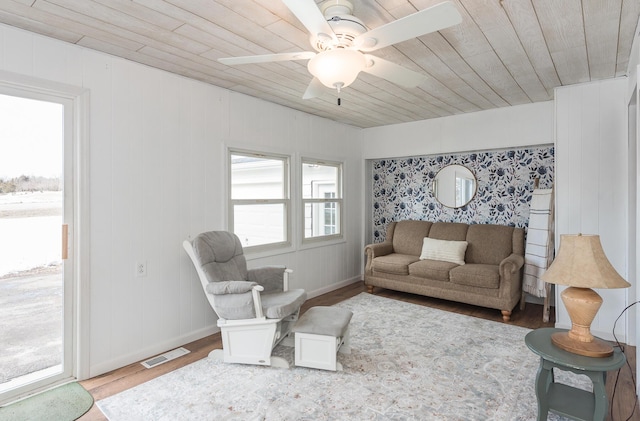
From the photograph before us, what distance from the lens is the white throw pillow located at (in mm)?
4383

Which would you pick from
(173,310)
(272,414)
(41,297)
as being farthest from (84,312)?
(272,414)

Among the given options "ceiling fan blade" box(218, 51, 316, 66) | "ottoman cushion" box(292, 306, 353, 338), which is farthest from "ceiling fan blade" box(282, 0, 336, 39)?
"ottoman cushion" box(292, 306, 353, 338)

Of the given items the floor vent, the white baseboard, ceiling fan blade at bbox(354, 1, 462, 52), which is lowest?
the floor vent

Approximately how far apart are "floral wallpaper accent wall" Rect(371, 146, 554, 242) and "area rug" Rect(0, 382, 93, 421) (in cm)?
433

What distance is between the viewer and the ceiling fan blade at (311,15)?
1483mm

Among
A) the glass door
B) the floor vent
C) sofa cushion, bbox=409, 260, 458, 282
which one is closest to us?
the glass door

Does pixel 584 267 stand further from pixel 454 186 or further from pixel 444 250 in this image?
pixel 454 186

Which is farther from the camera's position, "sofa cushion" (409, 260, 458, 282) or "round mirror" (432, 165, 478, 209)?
"round mirror" (432, 165, 478, 209)

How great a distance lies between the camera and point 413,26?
161 centimetres

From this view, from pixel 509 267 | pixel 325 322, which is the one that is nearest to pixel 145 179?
pixel 325 322

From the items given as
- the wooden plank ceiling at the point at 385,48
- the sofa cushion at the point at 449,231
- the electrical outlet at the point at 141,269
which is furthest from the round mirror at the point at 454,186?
the electrical outlet at the point at 141,269

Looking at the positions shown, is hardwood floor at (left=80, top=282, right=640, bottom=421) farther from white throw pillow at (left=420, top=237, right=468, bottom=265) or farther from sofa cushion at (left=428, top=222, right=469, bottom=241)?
sofa cushion at (left=428, top=222, right=469, bottom=241)

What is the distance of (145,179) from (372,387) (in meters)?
2.38

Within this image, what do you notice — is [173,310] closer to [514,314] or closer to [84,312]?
[84,312]
